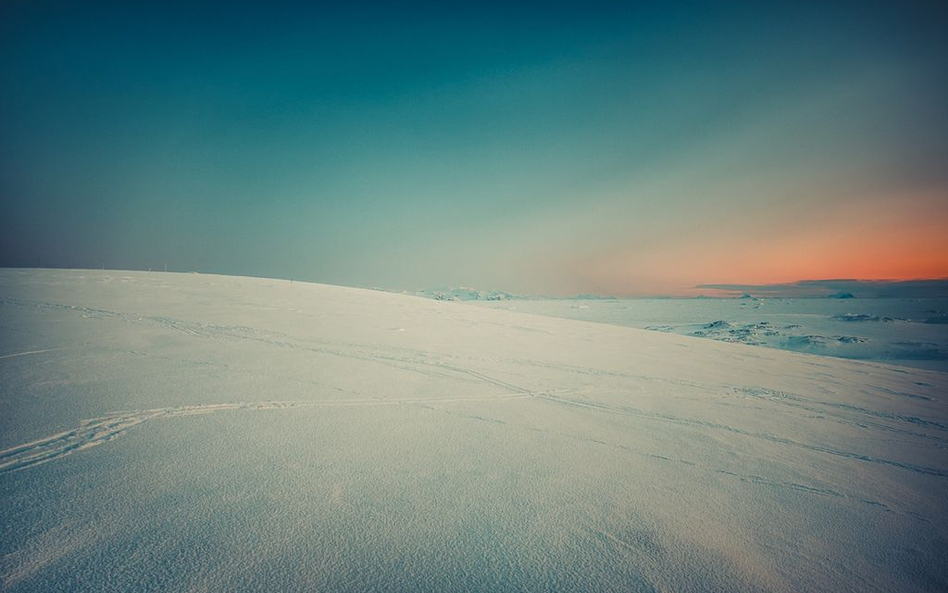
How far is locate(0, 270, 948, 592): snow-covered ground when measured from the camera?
195 cm

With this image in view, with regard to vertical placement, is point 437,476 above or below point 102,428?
below

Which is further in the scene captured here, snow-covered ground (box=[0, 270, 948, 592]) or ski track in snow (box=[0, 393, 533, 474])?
ski track in snow (box=[0, 393, 533, 474])

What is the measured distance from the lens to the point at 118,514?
2.14 metres

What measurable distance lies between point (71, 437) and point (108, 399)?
3.37 ft

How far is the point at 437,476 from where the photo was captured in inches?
113

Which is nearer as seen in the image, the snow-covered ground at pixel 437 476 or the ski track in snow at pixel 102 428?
the snow-covered ground at pixel 437 476

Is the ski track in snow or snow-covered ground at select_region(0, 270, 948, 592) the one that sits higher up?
the ski track in snow

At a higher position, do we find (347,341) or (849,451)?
(347,341)

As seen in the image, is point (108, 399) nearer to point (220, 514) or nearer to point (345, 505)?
point (220, 514)

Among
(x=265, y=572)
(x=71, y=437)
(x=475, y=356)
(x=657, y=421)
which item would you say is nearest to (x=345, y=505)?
(x=265, y=572)

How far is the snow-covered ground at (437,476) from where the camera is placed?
195cm

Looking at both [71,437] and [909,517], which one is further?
[71,437]

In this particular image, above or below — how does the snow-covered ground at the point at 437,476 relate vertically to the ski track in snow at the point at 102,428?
below

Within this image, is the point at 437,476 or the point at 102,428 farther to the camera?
the point at 102,428
